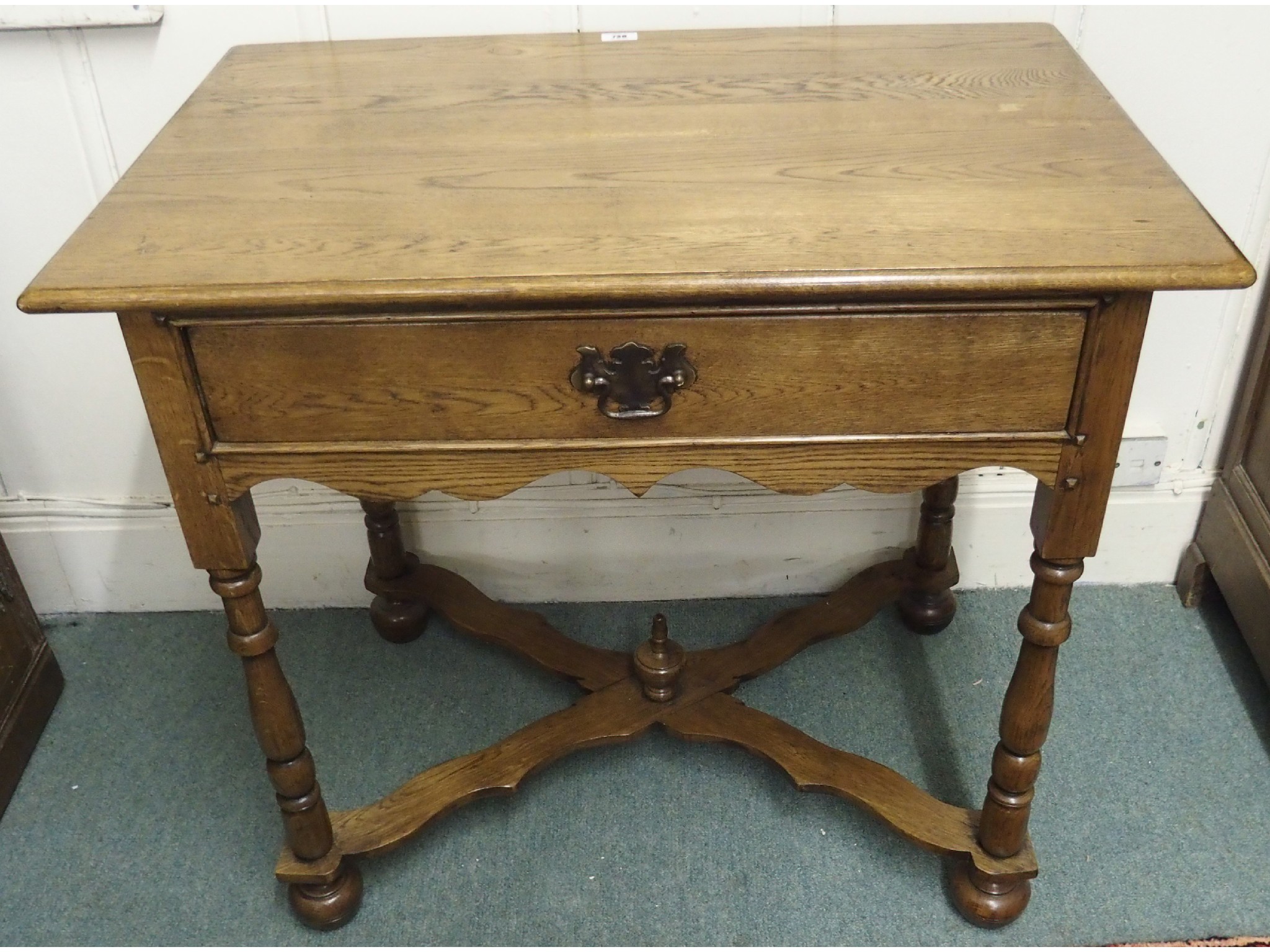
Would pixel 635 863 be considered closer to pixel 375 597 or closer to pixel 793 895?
pixel 793 895

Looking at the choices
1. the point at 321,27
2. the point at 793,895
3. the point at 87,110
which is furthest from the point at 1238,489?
the point at 87,110

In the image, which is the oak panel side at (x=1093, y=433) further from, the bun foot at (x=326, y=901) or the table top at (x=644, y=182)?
the bun foot at (x=326, y=901)

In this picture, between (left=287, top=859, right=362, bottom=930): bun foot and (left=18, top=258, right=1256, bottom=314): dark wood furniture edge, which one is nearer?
(left=18, top=258, right=1256, bottom=314): dark wood furniture edge

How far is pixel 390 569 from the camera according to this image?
5.65 ft

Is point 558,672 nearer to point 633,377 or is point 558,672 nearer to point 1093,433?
point 633,377

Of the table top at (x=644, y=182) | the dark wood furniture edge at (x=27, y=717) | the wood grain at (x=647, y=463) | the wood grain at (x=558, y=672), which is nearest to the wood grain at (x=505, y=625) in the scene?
the wood grain at (x=558, y=672)

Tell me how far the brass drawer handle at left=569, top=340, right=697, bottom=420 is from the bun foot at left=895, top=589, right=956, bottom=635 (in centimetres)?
87

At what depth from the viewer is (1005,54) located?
1311 millimetres

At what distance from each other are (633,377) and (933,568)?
86cm

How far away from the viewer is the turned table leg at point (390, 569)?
167 cm

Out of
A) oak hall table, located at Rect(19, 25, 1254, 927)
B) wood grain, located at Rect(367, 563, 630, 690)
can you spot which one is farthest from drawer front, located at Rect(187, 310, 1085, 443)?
wood grain, located at Rect(367, 563, 630, 690)

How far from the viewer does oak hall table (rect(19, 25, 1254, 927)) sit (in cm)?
94

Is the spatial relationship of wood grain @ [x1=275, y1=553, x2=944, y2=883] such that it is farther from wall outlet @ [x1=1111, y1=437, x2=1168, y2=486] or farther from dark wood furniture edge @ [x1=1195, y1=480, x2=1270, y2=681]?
dark wood furniture edge @ [x1=1195, y1=480, x2=1270, y2=681]

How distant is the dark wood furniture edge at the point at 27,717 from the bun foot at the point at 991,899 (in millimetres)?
1247
